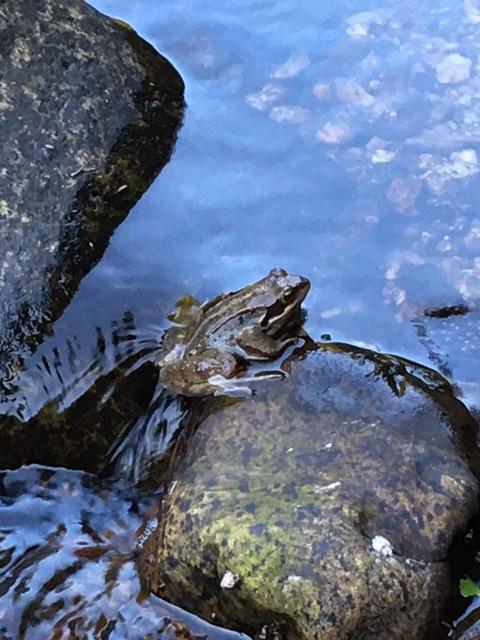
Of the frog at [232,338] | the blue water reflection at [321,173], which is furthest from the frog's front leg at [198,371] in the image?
the blue water reflection at [321,173]

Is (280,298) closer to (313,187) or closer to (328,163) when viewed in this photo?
(313,187)

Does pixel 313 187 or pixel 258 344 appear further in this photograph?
pixel 313 187

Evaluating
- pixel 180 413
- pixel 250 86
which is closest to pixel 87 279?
pixel 180 413

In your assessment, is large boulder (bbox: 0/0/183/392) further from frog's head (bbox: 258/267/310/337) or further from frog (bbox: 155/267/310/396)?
frog's head (bbox: 258/267/310/337)

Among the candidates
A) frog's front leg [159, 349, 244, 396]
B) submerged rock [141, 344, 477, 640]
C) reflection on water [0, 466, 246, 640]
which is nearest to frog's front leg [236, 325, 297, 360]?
frog's front leg [159, 349, 244, 396]

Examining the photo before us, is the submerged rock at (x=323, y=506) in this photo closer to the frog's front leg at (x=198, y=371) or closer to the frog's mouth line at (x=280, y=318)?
the frog's front leg at (x=198, y=371)

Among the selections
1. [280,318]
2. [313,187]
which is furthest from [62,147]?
[313,187]
